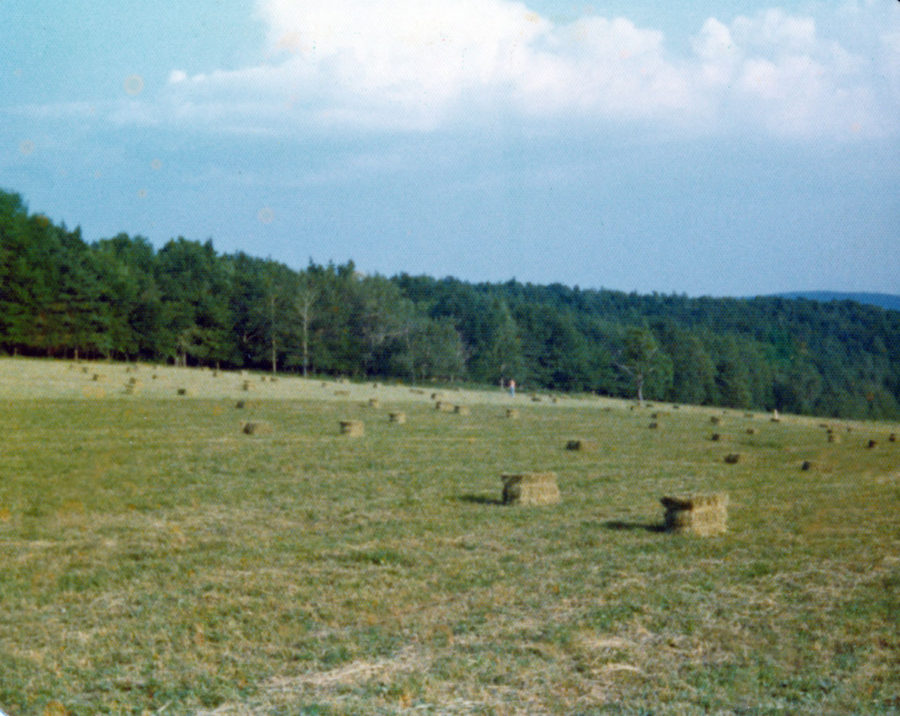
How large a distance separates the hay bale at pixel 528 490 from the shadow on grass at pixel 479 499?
0.96 ft

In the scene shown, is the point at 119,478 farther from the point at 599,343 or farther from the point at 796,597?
the point at 599,343

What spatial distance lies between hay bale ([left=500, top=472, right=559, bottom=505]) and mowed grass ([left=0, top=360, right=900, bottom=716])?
385mm

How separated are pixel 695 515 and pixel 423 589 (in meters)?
4.77

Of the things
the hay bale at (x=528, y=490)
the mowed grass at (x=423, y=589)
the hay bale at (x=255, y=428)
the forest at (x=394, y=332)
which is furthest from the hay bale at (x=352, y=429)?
the forest at (x=394, y=332)

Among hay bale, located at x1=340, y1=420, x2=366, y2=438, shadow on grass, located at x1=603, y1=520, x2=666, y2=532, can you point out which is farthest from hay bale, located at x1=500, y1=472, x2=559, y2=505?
hay bale, located at x1=340, y1=420, x2=366, y2=438

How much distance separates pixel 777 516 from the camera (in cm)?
1401

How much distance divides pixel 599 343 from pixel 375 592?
122566mm

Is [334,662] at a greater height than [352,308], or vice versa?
[352,308]

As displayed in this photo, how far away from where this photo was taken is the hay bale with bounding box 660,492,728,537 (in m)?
12.2

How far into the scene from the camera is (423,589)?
30.2 ft

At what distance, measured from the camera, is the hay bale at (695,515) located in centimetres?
1217

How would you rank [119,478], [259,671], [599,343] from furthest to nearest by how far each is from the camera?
1. [599,343]
2. [119,478]
3. [259,671]

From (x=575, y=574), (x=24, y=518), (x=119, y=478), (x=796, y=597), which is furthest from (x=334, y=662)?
(x=119, y=478)

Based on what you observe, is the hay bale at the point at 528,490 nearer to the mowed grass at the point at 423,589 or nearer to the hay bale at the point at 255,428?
the mowed grass at the point at 423,589
